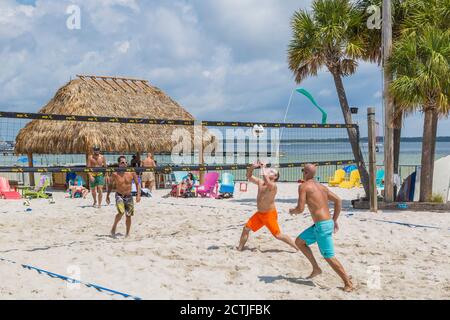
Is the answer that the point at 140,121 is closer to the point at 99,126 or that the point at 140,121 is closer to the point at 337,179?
the point at 99,126

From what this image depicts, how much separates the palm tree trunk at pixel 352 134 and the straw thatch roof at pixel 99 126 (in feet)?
27.5

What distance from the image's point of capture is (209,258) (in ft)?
19.8

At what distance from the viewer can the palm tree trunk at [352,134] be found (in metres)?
11.3

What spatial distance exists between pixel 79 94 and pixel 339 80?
992cm

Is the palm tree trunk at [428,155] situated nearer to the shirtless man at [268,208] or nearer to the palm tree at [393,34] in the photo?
the palm tree at [393,34]

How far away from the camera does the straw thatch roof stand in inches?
662

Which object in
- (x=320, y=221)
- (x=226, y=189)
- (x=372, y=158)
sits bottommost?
(x=226, y=189)

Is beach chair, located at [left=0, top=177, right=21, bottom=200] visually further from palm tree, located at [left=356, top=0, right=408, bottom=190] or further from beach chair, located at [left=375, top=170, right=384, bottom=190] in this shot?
beach chair, located at [left=375, top=170, right=384, bottom=190]

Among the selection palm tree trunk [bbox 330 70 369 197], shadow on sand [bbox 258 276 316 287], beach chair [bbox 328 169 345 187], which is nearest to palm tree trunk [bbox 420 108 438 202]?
palm tree trunk [bbox 330 70 369 197]

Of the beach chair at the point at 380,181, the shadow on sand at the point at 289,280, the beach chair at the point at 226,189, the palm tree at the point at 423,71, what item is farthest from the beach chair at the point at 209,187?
the shadow on sand at the point at 289,280

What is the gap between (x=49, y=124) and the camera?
1764 centimetres

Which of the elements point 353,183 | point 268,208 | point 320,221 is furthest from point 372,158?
point 353,183

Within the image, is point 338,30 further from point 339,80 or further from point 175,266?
point 175,266

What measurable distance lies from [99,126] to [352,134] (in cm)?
932
